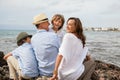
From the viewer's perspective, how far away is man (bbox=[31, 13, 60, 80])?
23.0 ft

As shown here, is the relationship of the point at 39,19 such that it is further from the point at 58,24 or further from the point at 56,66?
the point at 56,66

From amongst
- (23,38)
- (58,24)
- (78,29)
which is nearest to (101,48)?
(58,24)

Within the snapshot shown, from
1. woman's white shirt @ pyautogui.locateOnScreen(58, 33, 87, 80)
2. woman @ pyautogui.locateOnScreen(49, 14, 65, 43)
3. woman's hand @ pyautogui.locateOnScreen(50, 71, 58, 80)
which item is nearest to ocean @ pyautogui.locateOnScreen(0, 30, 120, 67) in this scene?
woman @ pyautogui.locateOnScreen(49, 14, 65, 43)

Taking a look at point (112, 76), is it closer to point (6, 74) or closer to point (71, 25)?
point (6, 74)

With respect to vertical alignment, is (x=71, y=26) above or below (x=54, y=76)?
above

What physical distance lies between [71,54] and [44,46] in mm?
602

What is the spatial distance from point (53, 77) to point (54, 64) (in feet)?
1.30

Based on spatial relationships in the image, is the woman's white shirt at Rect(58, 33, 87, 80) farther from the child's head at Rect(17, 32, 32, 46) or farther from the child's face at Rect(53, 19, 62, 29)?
the child's head at Rect(17, 32, 32, 46)

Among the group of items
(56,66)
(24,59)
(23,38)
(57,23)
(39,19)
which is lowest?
(56,66)

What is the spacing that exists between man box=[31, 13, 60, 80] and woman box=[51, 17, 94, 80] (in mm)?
333

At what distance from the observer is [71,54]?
6867 mm

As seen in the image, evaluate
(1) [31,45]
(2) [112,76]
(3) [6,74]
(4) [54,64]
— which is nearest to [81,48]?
(4) [54,64]

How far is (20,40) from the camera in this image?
7.43 meters

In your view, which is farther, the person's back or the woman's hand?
the person's back
